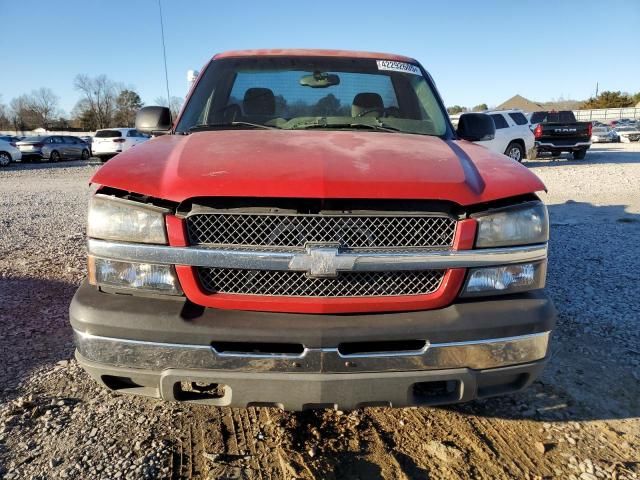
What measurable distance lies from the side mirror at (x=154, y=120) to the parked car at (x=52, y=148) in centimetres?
2631

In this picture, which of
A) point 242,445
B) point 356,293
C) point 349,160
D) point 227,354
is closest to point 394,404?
point 356,293

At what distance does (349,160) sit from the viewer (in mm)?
2199

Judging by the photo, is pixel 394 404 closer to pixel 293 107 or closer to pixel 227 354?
pixel 227 354

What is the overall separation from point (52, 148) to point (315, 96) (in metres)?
27.6

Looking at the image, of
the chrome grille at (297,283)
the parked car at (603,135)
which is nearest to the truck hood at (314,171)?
the chrome grille at (297,283)

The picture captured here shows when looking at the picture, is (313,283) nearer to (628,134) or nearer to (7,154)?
(7,154)

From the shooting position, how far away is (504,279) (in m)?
2.14

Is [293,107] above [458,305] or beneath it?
above

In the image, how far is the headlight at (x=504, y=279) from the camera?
212cm

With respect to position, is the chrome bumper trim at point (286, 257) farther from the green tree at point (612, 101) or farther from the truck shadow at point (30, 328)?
the green tree at point (612, 101)

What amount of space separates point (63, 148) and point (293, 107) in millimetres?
28121

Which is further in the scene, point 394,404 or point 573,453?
point 573,453

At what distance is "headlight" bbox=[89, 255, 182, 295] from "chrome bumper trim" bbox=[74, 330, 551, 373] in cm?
23

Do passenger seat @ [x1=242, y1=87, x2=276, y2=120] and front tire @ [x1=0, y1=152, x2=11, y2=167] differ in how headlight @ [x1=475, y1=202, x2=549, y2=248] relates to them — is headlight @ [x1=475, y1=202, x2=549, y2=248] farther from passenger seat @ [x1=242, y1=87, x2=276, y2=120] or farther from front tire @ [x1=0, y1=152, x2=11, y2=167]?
front tire @ [x1=0, y1=152, x2=11, y2=167]
